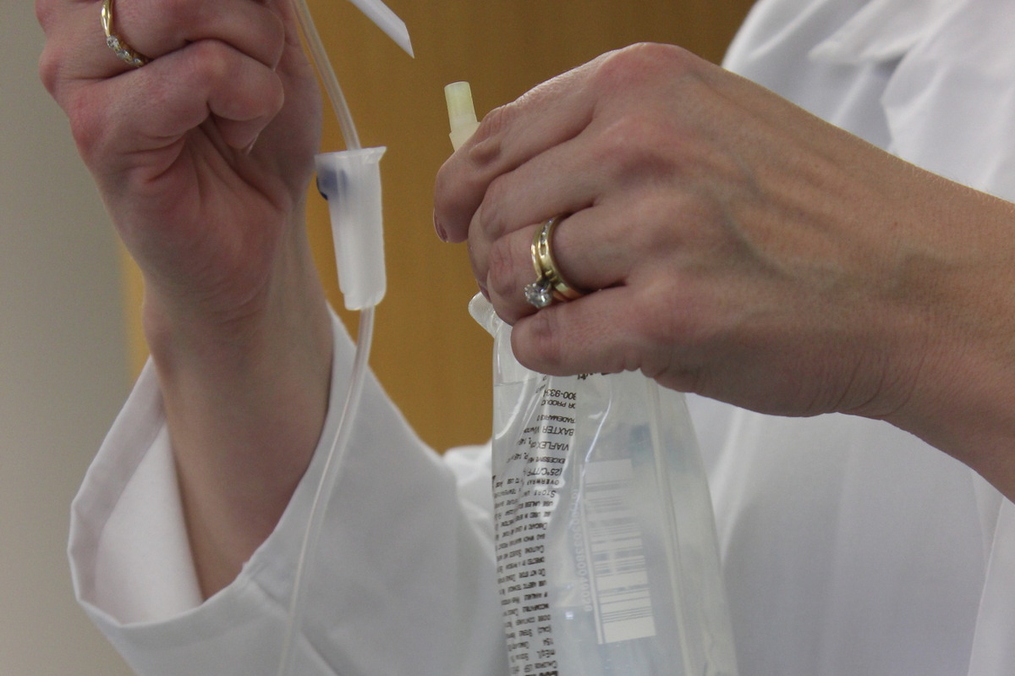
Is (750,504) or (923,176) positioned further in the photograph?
(750,504)

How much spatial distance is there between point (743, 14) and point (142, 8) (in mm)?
1248

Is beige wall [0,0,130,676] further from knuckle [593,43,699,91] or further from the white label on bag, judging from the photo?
knuckle [593,43,699,91]

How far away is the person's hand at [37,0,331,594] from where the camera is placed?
34cm

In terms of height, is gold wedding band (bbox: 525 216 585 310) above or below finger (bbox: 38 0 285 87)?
below

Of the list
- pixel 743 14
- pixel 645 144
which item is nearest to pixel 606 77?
pixel 645 144

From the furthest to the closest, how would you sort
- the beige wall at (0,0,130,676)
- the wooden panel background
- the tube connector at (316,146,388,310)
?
the wooden panel background < the beige wall at (0,0,130,676) < the tube connector at (316,146,388,310)

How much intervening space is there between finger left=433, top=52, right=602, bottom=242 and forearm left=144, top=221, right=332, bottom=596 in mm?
159

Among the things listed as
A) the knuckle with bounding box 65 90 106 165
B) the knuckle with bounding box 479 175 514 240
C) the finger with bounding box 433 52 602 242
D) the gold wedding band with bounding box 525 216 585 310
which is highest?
the knuckle with bounding box 65 90 106 165

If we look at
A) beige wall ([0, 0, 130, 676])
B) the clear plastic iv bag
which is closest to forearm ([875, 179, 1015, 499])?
the clear plastic iv bag

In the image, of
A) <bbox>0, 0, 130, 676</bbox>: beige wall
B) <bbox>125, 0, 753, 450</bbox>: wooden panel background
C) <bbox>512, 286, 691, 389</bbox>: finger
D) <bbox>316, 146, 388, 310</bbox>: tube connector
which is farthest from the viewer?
<bbox>125, 0, 753, 450</bbox>: wooden panel background

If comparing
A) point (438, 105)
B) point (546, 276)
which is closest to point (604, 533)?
point (546, 276)

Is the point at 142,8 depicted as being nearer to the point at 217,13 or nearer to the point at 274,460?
the point at 217,13

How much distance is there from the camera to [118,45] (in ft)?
1.09

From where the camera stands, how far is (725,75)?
30cm
